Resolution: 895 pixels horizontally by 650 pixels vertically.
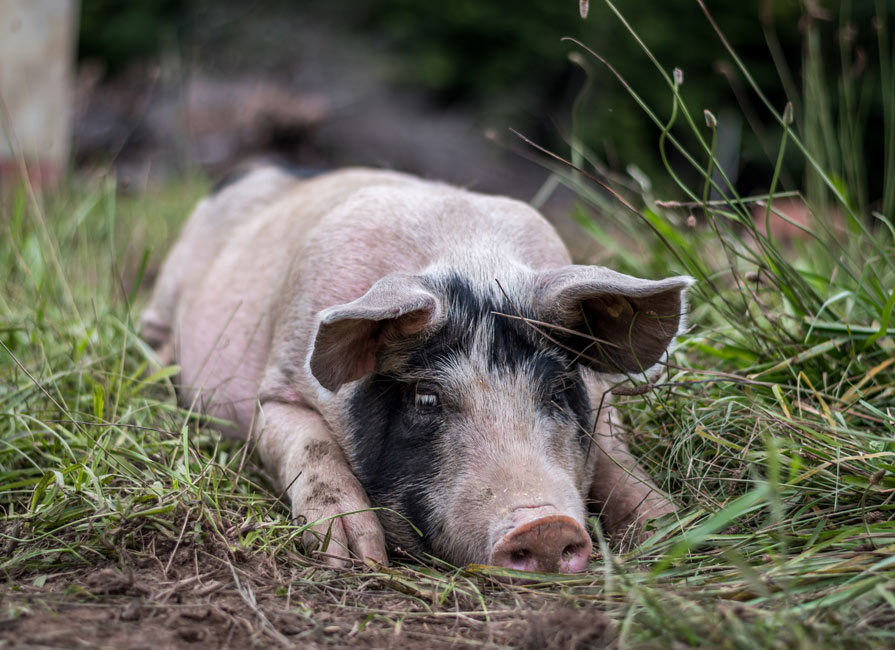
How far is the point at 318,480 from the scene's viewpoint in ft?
9.89

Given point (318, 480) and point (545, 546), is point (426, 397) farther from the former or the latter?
point (545, 546)

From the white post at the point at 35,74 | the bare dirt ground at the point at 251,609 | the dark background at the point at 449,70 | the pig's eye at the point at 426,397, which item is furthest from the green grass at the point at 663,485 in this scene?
the dark background at the point at 449,70

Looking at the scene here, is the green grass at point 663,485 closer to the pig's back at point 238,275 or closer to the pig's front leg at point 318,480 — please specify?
the pig's front leg at point 318,480

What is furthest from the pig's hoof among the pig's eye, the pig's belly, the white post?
the white post

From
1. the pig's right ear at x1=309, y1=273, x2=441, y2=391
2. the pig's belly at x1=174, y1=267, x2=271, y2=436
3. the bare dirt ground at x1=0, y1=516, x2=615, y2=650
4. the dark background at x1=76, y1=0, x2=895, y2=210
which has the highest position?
the pig's right ear at x1=309, y1=273, x2=441, y2=391

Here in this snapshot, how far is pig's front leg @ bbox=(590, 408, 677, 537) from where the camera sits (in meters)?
3.04

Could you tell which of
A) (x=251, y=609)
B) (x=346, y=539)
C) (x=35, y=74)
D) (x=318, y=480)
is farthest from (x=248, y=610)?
(x=35, y=74)

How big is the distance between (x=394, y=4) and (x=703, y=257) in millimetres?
8998

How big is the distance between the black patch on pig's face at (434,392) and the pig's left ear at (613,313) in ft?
0.30

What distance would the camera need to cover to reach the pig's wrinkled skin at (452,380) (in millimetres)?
Result: 2740

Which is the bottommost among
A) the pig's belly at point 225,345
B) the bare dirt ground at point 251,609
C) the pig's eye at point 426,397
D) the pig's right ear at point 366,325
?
the pig's belly at point 225,345

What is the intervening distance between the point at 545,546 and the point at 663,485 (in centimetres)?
78

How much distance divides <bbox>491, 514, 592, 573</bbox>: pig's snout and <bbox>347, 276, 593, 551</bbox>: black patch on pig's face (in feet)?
1.13

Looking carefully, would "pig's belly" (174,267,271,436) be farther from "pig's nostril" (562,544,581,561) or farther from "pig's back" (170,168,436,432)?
"pig's nostril" (562,544,581,561)
